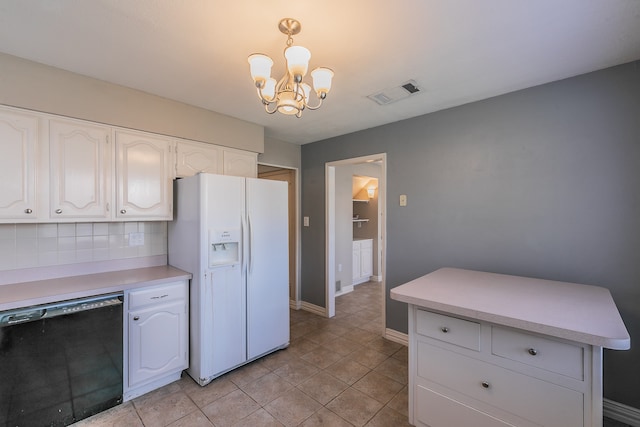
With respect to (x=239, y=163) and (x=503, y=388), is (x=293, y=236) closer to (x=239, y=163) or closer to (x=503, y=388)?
(x=239, y=163)

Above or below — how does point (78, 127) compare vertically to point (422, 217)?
above

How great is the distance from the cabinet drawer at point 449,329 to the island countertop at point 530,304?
0.06 m

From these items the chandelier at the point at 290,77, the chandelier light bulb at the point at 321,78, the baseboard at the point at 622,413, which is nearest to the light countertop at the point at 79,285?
the chandelier at the point at 290,77

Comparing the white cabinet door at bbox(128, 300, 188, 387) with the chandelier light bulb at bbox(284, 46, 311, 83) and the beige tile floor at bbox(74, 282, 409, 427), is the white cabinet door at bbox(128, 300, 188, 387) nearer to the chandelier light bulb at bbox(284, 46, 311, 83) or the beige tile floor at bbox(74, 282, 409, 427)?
the beige tile floor at bbox(74, 282, 409, 427)

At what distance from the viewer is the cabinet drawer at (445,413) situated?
146cm

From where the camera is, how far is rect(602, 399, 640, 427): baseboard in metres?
1.81

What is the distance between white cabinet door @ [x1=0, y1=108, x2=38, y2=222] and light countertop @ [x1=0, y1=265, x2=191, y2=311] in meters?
0.49

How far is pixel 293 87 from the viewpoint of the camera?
152 cm

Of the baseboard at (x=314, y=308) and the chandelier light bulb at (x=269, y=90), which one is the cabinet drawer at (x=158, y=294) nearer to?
the chandelier light bulb at (x=269, y=90)

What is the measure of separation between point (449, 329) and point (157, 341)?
83.1 inches

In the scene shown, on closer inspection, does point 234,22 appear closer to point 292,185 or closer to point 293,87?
point 293,87

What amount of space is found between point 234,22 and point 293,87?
0.45 metres

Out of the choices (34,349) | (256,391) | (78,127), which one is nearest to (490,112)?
(256,391)

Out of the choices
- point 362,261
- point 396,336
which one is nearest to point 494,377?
point 396,336
